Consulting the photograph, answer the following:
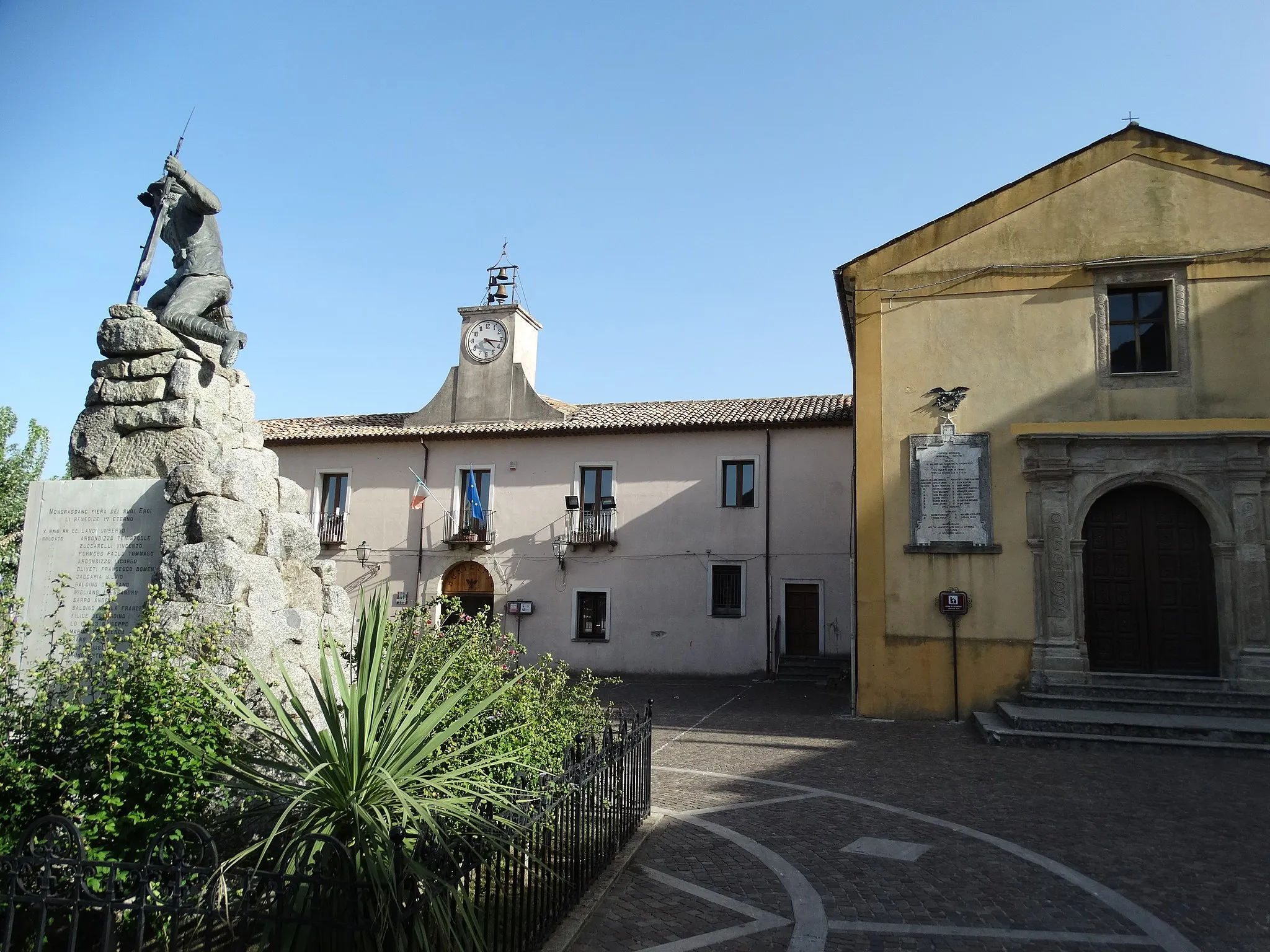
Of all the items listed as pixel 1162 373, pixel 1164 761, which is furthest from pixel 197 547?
pixel 1162 373

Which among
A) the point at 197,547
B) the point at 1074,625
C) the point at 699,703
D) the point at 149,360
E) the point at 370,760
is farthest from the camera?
the point at 699,703

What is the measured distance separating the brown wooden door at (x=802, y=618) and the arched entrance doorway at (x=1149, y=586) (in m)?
9.07

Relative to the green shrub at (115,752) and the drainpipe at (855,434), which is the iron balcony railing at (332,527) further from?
the green shrub at (115,752)

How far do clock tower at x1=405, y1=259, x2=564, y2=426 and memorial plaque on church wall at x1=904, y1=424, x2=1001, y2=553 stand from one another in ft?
42.6

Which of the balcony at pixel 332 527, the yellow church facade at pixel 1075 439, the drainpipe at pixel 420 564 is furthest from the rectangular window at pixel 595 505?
the yellow church facade at pixel 1075 439

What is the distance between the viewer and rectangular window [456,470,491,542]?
23.3 meters

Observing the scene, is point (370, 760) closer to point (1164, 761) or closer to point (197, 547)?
point (197, 547)

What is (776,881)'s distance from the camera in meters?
5.85

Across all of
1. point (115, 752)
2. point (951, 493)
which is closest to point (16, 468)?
point (115, 752)

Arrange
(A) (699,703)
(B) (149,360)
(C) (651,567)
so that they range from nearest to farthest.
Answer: (B) (149,360) → (A) (699,703) → (C) (651,567)

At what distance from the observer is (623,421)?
23.1 m

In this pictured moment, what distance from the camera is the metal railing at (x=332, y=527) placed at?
80.0 feet

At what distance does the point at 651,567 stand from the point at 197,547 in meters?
17.1

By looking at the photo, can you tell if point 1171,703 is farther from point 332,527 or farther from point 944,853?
point 332,527
